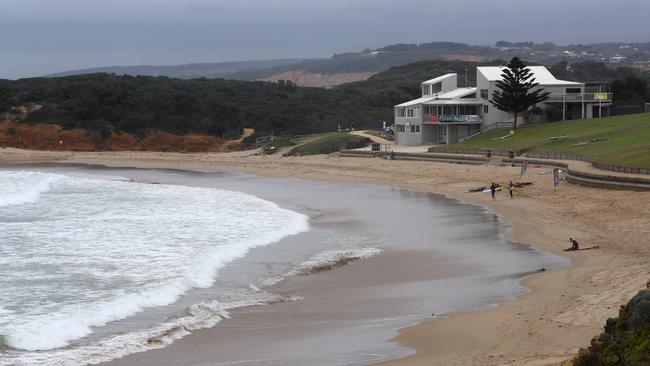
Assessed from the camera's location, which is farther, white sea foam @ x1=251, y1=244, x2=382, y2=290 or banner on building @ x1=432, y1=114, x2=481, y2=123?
banner on building @ x1=432, y1=114, x2=481, y2=123

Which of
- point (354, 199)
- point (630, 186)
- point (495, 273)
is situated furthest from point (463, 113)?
point (495, 273)

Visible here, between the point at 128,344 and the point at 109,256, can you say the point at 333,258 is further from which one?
the point at 128,344

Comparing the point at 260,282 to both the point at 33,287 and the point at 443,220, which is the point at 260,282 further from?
the point at 443,220

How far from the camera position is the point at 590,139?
128ft

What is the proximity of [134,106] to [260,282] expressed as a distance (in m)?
55.0

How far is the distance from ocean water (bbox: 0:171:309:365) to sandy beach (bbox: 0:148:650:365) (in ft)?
5.51

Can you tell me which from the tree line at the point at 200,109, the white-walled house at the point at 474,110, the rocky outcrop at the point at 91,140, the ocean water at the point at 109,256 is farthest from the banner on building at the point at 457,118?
the rocky outcrop at the point at 91,140

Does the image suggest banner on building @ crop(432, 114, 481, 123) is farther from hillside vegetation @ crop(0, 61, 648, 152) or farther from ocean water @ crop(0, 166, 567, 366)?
ocean water @ crop(0, 166, 567, 366)

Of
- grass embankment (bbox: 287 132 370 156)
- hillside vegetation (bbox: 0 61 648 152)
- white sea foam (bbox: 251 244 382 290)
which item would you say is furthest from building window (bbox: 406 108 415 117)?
white sea foam (bbox: 251 244 382 290)

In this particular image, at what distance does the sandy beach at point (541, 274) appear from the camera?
34.7 feet

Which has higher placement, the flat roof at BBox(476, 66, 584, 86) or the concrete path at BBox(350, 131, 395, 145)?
the flat roof at BBox(476, 66, 584, 86)

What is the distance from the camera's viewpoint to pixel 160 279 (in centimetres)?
1611

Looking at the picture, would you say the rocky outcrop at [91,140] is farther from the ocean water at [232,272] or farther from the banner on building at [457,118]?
the ocean water at [232,272]

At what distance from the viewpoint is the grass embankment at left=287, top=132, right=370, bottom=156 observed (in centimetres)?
4966
